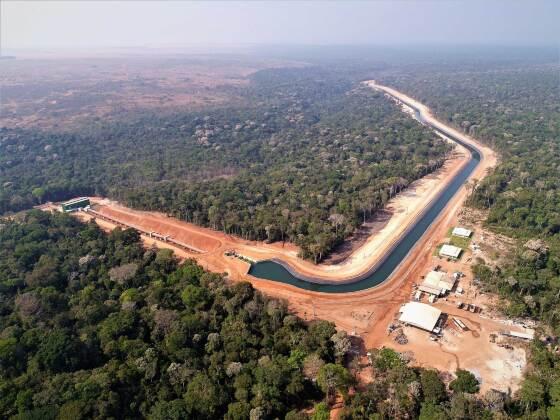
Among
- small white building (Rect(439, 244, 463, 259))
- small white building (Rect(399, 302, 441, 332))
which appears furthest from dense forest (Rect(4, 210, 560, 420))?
small white building (Rect(439, 244, 463, 259))

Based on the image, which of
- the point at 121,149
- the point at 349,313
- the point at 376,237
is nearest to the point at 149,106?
the point at 121,149

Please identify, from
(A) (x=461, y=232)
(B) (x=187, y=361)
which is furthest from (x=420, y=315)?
(B) (x=187, y=361)

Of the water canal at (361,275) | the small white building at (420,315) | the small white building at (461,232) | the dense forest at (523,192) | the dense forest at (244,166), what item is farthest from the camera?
the dense forest at (244,166)

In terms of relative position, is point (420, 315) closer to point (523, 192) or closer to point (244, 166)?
point (523, 192)

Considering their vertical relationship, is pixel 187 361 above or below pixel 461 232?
below

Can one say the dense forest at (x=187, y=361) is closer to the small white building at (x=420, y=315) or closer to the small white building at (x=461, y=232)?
the small white building at (x=420, y=315)

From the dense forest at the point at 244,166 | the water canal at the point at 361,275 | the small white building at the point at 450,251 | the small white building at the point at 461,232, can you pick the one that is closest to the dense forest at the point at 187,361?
the water canal at the point at 361,275

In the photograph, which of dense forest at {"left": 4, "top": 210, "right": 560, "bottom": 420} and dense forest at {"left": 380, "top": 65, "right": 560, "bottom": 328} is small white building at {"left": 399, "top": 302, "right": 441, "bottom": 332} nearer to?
dense forest at {"left": 4, "top": 210, "right": 560, "bottom": 420}
